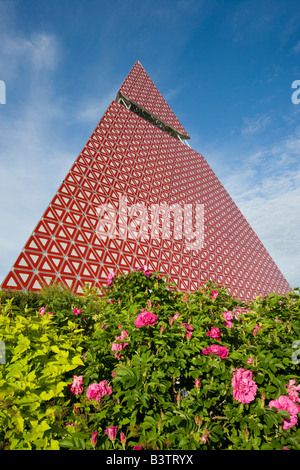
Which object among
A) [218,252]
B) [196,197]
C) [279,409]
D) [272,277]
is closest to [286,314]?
[279,409]

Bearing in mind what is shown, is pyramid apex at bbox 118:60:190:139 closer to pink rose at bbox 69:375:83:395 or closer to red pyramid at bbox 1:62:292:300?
red pyramid at bbox 1:62:292:300

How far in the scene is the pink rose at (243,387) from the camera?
5.57 ft

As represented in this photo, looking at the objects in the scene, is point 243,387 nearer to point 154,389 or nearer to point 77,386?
point 154,389

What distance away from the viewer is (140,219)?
45.7ft

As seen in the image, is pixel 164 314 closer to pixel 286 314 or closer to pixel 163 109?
pixel 286 314

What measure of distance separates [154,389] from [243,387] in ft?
2.31

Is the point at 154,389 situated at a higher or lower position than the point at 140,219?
lower

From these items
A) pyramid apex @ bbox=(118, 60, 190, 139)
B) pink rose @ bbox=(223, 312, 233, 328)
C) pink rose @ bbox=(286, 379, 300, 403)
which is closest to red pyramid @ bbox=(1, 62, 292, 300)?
pyramid apex @ bbox=(118, 60, 190, 139)

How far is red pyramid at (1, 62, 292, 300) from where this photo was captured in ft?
32.0

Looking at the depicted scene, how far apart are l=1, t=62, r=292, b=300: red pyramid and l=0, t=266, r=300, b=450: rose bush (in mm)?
7045

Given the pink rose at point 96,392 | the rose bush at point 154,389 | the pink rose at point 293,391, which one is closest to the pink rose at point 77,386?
the rose bush at point 154,389

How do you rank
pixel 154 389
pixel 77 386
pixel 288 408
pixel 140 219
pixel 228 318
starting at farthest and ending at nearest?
pixel 140 219 → pixel 228 318 → pixel 77 386 → pixel 154 389 → pixel 288 408

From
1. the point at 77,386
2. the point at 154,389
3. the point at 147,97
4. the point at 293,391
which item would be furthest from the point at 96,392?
the point at 147,97

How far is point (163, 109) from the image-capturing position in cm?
2603
